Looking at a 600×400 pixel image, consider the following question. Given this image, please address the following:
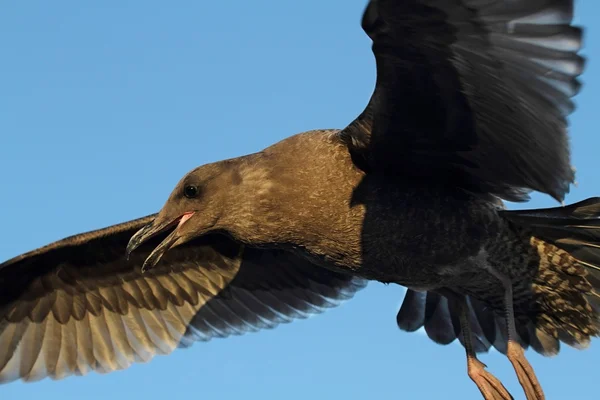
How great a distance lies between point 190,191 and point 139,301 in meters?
1.95

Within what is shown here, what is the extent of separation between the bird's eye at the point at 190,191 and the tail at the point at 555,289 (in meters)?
1.92

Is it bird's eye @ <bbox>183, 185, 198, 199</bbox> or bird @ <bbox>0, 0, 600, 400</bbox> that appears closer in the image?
bird @ <bbox>0, 0, 600, 400</bbox>

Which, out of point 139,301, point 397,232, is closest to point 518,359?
point 397,232

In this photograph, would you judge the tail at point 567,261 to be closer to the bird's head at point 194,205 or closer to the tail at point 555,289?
the tail at point 555,289

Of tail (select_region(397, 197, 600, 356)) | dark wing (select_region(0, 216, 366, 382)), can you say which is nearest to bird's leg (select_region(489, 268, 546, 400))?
tail (select_region(397, 197, 600, 356))

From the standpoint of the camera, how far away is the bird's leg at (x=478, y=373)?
7363 millimetres

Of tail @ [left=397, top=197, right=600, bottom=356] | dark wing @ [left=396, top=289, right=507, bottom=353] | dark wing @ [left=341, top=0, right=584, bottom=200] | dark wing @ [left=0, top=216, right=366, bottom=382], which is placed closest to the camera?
dark wing @ [left=341, top=0, right=584, bottom=200]

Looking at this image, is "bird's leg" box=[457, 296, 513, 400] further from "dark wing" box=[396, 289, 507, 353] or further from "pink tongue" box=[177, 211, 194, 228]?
"pink tongue" box=[177, 211, 194, 228]

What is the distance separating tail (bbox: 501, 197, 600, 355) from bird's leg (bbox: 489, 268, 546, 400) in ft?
0.72

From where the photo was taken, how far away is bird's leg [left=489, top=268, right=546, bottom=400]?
709 cm

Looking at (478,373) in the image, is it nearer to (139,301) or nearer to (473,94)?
(473,94)

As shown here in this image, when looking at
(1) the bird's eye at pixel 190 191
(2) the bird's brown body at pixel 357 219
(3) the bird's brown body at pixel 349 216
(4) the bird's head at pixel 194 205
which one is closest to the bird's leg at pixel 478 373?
(2) the bird's brown body at pixel 357 219

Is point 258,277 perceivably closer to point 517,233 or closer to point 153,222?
point 153,222

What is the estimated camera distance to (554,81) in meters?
5.54
